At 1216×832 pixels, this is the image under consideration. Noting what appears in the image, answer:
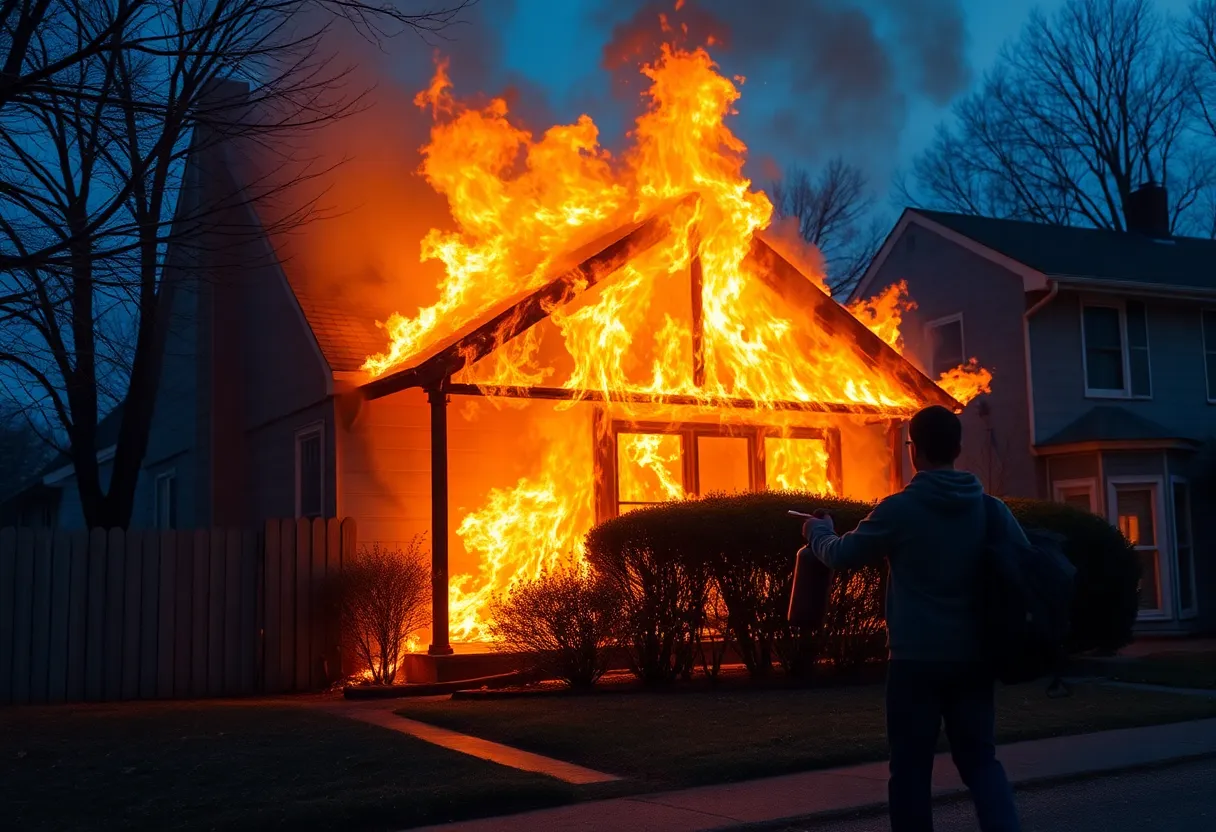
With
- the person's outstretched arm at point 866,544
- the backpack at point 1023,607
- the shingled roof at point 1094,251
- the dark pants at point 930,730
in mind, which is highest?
the shingled roof at point 1094,251

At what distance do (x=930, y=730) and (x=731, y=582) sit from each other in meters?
6.90

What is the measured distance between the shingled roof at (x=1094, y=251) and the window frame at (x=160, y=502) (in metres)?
13.9

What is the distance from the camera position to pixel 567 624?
36.8 ft

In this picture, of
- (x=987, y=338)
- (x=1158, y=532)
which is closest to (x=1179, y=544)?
(x=1158, y=532)

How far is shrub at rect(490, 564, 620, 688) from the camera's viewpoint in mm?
11188

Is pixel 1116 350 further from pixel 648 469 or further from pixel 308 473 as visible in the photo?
pixel 308 473

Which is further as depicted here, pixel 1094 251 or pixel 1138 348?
pixel 1094 251

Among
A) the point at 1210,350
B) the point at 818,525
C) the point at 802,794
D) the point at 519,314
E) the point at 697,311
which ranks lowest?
the point at 802,794

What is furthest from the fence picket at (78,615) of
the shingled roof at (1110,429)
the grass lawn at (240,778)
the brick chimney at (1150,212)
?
the brick chimney at (1150,212)

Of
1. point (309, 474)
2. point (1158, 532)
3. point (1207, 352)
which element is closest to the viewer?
point (309, 474)

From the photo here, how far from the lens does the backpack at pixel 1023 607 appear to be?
4.48 m

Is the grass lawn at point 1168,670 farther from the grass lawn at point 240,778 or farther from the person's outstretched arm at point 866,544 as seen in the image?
the person's outstretched arm at point 866,544

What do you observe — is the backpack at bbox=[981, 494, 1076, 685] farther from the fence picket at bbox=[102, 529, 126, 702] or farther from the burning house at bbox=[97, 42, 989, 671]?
the fence picket at bbox=[102, 529, 126, 702]

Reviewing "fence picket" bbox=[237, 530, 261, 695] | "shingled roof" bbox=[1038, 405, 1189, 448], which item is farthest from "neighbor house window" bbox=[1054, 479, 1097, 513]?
"fence picket" bbox=[237, 530, 261, 695]
